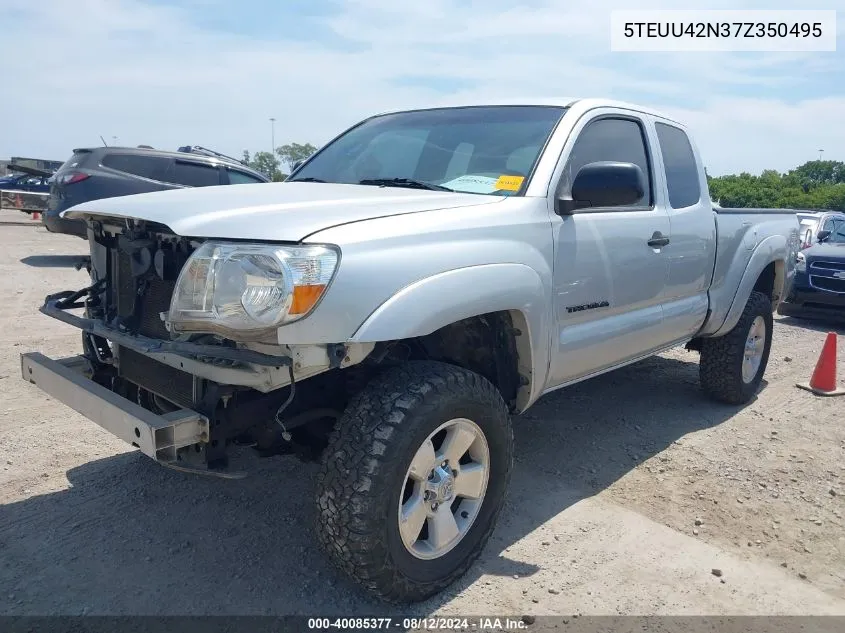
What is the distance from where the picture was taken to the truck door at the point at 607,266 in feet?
10.7

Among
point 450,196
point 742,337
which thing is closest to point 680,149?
point 742,337

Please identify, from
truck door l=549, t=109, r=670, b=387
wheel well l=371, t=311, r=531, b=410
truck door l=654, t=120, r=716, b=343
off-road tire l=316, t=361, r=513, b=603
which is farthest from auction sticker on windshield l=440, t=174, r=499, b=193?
truck door l=654, t=120, r=716, b=343

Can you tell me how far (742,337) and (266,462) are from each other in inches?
140

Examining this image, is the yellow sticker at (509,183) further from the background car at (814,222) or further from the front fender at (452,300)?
the background car at (814,222)

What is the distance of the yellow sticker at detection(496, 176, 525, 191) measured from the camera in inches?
125

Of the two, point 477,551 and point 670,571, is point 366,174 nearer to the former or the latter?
point 477,551

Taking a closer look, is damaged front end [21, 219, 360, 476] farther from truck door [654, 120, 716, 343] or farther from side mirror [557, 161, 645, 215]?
truck door [654, 120, 716, 343]

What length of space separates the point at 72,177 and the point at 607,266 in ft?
27.3

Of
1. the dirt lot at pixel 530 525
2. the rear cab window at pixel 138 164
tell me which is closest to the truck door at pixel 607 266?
the dirt lot at pixel 530 525

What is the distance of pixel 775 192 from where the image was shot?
4200 cm

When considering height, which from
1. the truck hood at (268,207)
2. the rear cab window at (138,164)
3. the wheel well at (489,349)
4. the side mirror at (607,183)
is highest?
the rear cab window at (138,164)

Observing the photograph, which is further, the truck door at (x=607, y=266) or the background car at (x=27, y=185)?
the background car at (x=27, y=185)

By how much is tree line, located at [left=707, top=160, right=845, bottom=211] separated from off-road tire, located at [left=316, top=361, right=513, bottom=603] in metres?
37.1

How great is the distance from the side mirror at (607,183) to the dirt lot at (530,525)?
158 centimetres
